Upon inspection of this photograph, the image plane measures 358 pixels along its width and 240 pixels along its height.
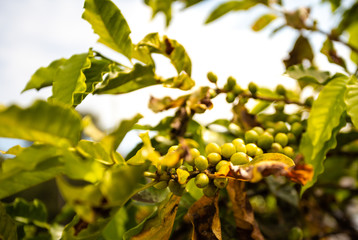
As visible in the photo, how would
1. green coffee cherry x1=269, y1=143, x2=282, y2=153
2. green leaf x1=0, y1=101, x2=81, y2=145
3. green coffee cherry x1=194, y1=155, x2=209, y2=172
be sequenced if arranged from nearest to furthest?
A: green leaf x1=0, y1=101, x2=81, y2=145 → green coffee cherry x1=194, y1=155, x2=209, y2=172 → green coffee cherry x1=269, y1=143, x2=282, y2=153

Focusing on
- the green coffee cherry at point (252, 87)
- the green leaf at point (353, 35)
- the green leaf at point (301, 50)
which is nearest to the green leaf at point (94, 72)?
the green coffee cherry at point (252, 87)

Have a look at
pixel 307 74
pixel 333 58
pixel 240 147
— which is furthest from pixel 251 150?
pixel 333 58

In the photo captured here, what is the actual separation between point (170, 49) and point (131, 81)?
0.48 ft

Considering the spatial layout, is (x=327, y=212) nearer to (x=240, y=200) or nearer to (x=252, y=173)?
(x=240, y=200)

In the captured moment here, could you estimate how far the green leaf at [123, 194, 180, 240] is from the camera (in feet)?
2.53

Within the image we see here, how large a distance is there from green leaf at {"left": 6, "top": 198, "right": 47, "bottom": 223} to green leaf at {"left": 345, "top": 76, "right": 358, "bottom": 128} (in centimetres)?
129

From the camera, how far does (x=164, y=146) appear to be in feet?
3.59

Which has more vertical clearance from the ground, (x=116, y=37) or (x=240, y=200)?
(x=116, y=37)

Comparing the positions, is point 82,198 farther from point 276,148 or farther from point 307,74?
point 307,74

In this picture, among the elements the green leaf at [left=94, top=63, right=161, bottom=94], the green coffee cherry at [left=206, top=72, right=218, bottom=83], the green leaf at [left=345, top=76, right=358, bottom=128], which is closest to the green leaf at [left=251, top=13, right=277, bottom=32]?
the green coffee cherry at [left=206, top=72, right=218, bottom=83]

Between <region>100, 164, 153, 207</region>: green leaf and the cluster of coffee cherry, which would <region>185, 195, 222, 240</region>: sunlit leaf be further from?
<region>100, 164, 153, 207</region>: green leaf

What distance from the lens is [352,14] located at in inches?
68.7

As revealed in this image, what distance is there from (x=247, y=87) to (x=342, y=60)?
1.30ft

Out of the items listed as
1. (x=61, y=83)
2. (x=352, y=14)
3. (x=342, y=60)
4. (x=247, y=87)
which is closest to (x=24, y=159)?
(x=61, y=83)
